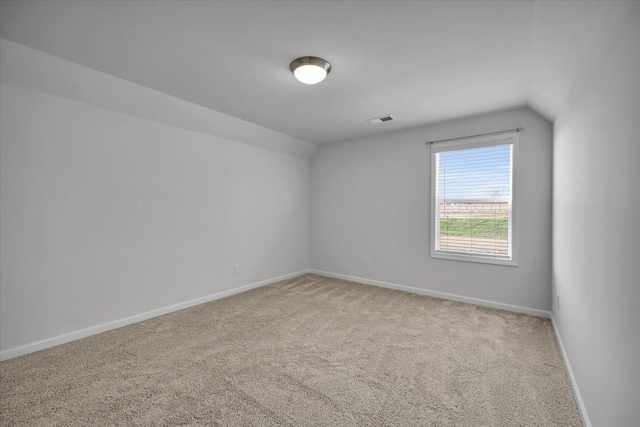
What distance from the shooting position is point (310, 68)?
2.20 metres

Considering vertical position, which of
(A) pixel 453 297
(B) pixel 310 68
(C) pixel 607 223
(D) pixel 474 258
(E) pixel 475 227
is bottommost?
(A) pixel 453 297

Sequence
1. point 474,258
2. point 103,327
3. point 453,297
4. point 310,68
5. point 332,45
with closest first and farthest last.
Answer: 1. point 332,45
2. point 310,68
3. point 103,327
4. point 474,258
5. point 453,297

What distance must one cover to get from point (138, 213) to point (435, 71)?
3.28 m

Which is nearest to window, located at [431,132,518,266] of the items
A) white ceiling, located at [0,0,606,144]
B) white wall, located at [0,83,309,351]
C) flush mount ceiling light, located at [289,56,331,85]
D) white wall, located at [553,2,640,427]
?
white ceiling, located at [0,0,606,144]

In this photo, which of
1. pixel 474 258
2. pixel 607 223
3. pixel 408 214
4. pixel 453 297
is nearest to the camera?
pixel 607 223

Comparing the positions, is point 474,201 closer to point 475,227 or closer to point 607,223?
point 475,227

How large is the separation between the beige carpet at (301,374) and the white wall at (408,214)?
530mm

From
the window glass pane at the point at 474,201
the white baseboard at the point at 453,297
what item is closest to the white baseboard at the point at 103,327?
the white baseboard at the point at 453,297

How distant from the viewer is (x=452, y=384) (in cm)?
196

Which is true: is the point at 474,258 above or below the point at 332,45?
below

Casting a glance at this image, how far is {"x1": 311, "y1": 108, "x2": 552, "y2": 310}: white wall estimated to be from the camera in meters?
3.20

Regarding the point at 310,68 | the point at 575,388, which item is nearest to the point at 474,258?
the point at 575,388

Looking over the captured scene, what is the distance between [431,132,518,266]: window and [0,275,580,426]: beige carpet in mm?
836

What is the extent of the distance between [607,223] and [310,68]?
2.05 metres
